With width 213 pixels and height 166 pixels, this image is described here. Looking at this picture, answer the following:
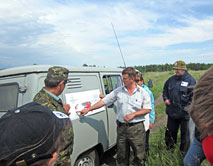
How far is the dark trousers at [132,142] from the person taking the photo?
2.94m

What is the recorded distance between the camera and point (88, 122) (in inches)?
117

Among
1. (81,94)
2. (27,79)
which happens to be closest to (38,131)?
(27,79)

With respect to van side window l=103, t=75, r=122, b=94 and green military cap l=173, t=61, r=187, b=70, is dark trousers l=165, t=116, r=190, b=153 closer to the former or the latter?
green military cap l=173, t=61, r=187, b=70

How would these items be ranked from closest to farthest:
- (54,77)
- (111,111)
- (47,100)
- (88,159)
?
(47,100) < (54,77) < (88,159) < (111,111)

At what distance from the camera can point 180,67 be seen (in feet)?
12.1

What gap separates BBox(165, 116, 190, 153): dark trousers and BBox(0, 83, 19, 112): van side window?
300 cm

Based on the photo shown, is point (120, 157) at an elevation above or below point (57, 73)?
below

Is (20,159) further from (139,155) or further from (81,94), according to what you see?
(139,155)

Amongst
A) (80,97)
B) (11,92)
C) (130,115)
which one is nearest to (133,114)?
(130,115)

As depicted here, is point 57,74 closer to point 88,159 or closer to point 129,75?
point 129,75

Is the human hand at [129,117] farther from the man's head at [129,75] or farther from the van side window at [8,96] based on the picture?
the van side window at [8,96]

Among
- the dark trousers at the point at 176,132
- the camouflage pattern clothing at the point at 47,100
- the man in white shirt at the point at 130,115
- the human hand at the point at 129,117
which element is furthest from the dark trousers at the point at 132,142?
the camouflage pattern clothing at the point at 47,100

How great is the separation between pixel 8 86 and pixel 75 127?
1.13 m

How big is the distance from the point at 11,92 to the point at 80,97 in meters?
1.01
